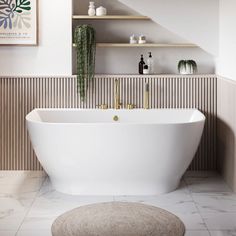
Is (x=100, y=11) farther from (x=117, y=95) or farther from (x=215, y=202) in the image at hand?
(x=215, y=202)

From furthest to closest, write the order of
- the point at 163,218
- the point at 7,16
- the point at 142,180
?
A: the point at 7,16 → the point at 142,180 → the point at 163,218

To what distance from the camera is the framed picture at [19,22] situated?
5512 mm

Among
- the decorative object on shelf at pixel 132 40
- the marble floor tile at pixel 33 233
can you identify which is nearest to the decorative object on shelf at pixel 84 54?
the decorative object on shelf at pixel 132 40

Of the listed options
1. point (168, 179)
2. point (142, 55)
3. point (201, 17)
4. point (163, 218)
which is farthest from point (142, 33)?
point (163, 218)

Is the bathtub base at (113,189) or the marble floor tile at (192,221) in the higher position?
the bathtub base at (113,189)

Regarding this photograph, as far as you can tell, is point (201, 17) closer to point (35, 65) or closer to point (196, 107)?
point (196, 107)

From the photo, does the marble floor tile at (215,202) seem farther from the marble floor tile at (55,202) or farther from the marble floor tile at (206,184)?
the marble floor tile at (55,202)

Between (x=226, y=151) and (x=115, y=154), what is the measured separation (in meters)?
1.18

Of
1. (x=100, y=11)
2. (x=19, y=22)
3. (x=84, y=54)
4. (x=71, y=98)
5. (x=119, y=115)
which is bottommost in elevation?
(x=119, y=115)

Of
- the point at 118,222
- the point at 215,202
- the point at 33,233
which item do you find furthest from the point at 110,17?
the point at 33,233

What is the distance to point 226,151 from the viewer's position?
5199mm

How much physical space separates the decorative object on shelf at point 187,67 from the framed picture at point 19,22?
1462 millimetres

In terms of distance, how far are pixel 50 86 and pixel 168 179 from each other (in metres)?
→ 1.59

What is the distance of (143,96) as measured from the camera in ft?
18.6
